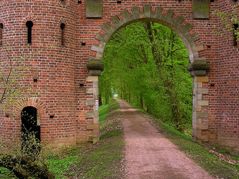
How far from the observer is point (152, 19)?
16.3 metres

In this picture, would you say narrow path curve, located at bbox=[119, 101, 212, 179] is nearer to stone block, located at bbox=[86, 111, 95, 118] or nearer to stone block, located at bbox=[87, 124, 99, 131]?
stone block, located at bbox=[87, 124, 99, 131]

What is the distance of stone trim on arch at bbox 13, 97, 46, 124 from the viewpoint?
1443 cm

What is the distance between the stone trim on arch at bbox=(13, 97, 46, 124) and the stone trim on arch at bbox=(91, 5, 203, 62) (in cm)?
306

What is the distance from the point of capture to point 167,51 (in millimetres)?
24312

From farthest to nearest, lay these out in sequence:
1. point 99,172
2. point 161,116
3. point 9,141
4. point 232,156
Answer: point 161,116, point 232,156, point 9,141, point 99,172

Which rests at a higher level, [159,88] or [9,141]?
[159,88]

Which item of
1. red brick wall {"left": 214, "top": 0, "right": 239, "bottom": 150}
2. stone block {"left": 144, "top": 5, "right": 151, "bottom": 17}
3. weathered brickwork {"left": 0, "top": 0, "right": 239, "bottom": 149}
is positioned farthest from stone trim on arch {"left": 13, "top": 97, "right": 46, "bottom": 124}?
red brick wall {"left": 214, "top": 0, "right": 239, "bottom": 150}

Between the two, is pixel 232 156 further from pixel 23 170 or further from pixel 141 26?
pixel 141 26

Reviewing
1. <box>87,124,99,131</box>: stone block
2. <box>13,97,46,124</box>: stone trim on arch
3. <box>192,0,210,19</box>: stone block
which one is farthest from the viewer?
<box>192,0,210,19</box>: stone block

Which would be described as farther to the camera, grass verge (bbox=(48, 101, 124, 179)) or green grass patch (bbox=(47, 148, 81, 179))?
green grass patch (bbox=(47, 148, 81, 179))

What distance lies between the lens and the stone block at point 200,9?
639 inches

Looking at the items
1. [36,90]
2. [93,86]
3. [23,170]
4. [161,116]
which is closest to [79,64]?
[93,86]

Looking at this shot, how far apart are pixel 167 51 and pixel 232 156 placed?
10.5m

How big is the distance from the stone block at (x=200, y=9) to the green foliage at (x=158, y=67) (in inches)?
274
